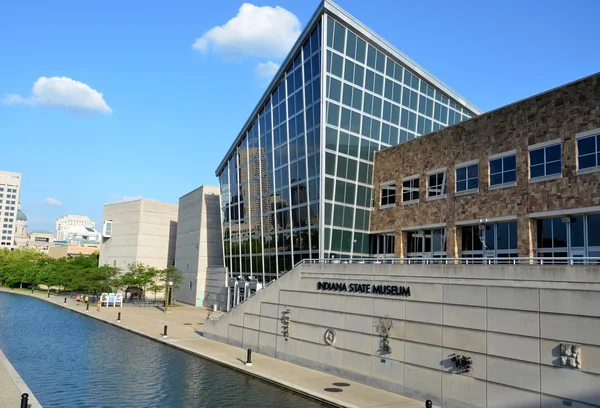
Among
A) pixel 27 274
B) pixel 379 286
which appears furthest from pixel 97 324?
pixel 27 274

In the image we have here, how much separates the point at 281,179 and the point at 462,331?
27.9 meters

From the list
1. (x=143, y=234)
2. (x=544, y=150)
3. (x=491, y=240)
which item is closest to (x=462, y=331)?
(x=491, y=240)

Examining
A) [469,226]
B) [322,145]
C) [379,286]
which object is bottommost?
[379,286]

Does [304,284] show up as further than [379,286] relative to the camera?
Yes

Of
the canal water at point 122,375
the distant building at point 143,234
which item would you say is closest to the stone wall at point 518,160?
the canal water at point 122,375

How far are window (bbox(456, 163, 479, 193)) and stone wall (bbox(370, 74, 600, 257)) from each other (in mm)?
405

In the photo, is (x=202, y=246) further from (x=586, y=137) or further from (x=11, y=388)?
(x=586, y=137)

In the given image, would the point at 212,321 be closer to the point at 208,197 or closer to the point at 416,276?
the point at 416,276

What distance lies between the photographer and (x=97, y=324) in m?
45.8

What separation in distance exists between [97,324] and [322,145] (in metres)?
27.0

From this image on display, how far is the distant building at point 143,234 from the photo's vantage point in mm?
87812

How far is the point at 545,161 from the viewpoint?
1078 inches

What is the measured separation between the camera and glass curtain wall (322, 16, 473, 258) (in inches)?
1544

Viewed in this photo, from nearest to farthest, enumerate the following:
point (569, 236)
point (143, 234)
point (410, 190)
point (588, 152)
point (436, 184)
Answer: point (588, 152)
point (569, 236)
point (436, 184)
point (410, 190)
point (143, 234)
